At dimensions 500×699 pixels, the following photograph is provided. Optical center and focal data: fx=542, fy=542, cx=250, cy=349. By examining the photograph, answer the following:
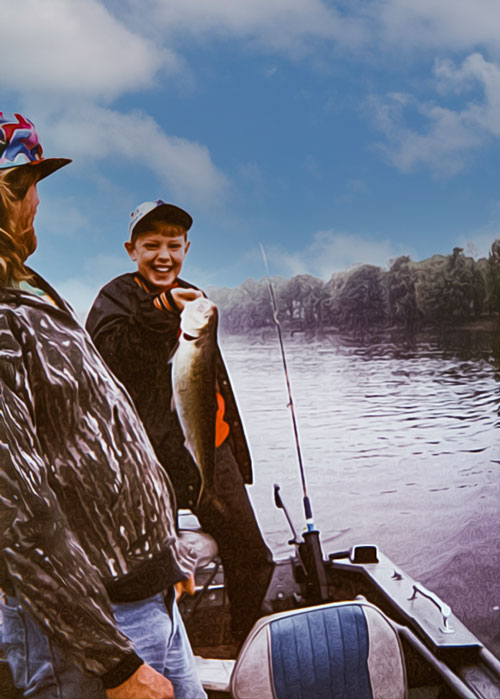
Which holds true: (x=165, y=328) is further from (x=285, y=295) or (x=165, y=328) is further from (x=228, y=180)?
(x=228, y=180)

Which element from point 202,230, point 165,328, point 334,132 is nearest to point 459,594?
point 165,328

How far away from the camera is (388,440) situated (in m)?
2.25

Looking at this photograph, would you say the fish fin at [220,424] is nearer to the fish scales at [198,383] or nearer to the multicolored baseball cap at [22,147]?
the fish scales at [198,383]

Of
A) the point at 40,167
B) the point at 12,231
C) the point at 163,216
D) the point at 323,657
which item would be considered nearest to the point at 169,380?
the point at 163,216

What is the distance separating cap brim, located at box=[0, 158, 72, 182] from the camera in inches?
76.1

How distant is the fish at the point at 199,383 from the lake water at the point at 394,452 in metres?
0.14

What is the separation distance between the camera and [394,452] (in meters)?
2.25

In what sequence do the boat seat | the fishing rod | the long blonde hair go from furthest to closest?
the fishing rod, the boat seat, the long blonde hair

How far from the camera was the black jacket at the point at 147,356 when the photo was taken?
1990mm

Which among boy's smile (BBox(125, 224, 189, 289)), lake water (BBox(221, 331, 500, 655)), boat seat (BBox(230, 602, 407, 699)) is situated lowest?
boat seat (BBox(230, 602, 407, 699))

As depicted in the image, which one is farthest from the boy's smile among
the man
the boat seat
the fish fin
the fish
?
the boat seat

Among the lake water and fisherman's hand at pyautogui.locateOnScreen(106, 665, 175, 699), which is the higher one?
the lake water

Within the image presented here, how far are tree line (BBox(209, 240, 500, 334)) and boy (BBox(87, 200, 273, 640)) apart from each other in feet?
0.77

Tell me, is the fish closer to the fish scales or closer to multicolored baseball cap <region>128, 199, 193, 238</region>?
the fish scales
